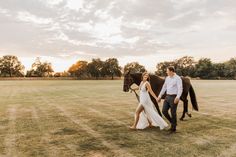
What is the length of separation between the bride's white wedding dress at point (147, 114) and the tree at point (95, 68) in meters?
127

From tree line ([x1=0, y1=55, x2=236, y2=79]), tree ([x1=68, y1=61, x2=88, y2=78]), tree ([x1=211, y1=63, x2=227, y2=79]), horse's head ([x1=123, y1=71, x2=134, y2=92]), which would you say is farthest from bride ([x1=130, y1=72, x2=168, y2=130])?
tree ([x1=211, y1=63, x2=227, y2=79])

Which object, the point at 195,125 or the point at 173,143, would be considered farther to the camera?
the point at 195,125

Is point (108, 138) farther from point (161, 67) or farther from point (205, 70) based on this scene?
point (161, 67)

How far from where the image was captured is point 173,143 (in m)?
7.52

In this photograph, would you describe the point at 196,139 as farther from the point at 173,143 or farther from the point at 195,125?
the point at 195,125

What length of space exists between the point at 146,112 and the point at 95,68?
128 m

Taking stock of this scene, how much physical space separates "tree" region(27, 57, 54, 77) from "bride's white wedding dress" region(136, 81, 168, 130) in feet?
481

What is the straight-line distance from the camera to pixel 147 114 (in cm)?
940

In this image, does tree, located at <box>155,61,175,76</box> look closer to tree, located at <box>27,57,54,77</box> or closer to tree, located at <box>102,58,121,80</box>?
tree, located at <box>102,58,121,80</box>

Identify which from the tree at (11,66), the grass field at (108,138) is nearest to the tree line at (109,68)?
the tree at (11,66)

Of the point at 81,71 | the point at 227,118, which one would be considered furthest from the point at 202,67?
the point at 227,118

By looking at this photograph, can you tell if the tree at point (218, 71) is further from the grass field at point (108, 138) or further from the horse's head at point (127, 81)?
the horse's head at point (127, 81)

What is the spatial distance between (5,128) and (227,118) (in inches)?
371

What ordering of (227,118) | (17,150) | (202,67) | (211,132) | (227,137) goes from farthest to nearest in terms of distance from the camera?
(202,67) < (227,118) < (211,132) < (227,137) < (17,150)
